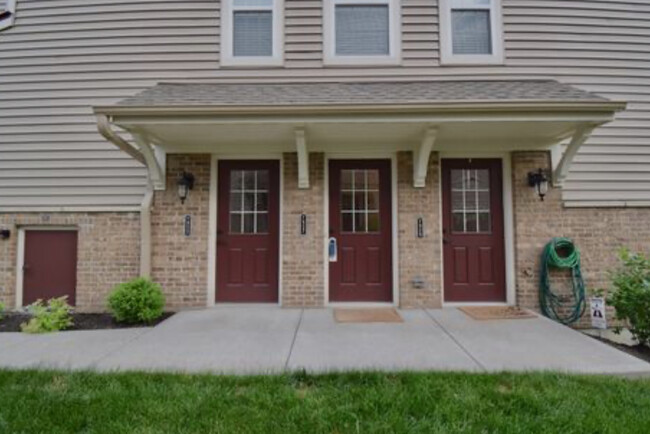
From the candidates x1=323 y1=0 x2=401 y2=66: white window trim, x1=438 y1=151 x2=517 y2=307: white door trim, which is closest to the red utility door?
x1=323 y1=0 x2=401 y2=66: white window trim

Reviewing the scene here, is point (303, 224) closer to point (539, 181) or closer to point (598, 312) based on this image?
point (539, 181)

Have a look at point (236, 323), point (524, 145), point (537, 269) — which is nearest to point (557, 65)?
point (524, 145)

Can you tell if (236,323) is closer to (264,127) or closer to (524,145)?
(264,127)

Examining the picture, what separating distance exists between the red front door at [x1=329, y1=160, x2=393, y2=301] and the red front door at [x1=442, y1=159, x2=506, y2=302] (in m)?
0.84

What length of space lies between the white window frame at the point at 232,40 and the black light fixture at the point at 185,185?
1.77 metres

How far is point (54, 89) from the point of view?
5523 millimetres

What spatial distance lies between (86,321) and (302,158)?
335 cm

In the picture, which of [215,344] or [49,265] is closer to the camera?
[215,344]

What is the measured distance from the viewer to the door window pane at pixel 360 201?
5.25 m

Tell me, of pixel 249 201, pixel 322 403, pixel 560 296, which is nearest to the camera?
pixel 322 403

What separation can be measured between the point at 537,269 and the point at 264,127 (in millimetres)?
4052

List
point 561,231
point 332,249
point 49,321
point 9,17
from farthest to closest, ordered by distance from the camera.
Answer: point 9,17 < point 332,249 < point 561,231 < point 49,321

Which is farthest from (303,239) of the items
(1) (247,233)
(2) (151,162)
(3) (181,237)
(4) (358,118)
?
(2) (151,162)

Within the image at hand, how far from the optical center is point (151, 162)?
486cm
